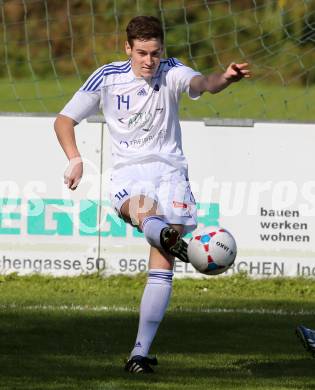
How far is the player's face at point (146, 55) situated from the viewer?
6512 mm

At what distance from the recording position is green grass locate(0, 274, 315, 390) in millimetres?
6262

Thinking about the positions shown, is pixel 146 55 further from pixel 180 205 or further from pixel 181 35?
pixel 181 35

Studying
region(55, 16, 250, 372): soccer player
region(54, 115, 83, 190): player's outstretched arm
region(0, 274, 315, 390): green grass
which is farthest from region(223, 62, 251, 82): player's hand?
region(0, 274, 315, 390): green grass

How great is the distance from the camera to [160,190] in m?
6.62

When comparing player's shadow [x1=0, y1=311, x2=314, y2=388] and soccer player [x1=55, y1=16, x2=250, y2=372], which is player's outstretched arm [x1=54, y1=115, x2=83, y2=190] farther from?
player's shadow [x1=0, y1=311, x2=314, y2=388]

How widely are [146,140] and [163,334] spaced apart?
171 centimetres

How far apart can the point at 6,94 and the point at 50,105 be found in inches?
31.3

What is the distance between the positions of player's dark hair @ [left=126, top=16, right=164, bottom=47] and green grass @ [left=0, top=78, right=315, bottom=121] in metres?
8.05

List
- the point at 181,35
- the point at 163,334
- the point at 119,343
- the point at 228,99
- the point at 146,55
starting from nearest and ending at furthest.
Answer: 1. the point at 146,55
2. the point at 119,343
3. the point at 163,334
4. the point at 181,35
5. the point at 228,99

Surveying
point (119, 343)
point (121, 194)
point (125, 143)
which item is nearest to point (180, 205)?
point (121, 194)

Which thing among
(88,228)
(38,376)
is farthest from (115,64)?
(88,228)

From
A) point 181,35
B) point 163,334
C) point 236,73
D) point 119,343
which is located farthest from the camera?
point 181,35

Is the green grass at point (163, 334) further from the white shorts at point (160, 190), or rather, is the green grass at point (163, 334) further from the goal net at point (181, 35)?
the goal net at point (181, 35)

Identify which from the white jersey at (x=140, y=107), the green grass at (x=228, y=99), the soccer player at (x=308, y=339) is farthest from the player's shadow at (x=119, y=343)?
the green grass at (x=228, y=99)
